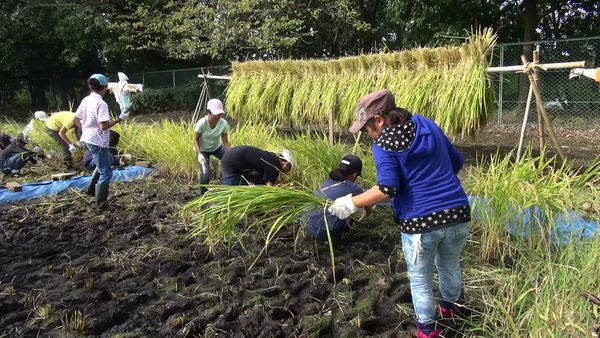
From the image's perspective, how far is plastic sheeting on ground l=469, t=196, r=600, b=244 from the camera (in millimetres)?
2582

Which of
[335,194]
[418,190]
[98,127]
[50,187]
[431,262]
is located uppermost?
[98,127]

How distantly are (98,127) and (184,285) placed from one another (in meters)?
2.25

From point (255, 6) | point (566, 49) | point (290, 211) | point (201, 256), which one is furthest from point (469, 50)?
point (255, 6)

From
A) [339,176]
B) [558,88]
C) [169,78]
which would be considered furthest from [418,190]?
[169,78]

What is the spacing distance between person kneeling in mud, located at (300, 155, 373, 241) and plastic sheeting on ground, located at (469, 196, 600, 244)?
876mm

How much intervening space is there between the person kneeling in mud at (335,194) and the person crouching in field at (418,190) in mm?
954

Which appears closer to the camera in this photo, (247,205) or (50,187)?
(247,205)

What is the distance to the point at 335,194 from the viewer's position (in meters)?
3.10

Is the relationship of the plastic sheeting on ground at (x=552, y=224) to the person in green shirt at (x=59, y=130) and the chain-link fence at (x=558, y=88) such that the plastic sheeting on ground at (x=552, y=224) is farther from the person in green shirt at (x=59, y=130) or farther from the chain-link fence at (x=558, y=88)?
the chain-link fence at (x=558, y=88)

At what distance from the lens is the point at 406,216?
2027mm

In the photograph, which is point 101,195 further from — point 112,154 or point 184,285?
point 112,154

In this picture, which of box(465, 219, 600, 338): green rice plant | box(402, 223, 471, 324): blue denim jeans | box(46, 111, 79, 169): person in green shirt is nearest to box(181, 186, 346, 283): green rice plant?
box(402, 223, 471, 324): blue denim jeans

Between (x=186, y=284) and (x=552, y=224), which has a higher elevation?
(x=552, y=224)

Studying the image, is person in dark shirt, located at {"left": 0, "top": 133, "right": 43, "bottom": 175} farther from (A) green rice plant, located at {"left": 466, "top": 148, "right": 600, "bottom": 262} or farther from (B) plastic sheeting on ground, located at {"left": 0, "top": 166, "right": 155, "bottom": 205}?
(A) green rice plant, located at {"left": 466, "top": 148, "right": 600, "bottom": 262}
